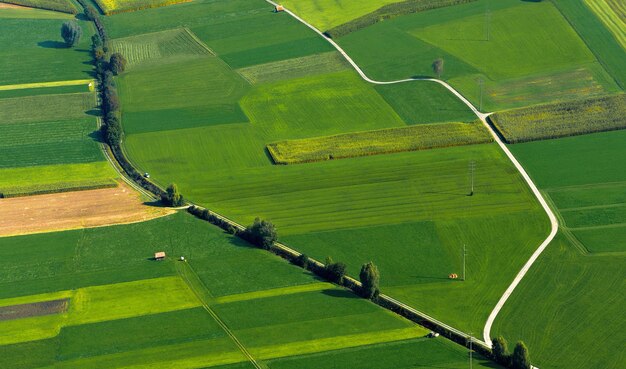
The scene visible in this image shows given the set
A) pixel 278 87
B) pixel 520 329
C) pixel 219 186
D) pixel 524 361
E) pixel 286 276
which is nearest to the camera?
pixel 524 361

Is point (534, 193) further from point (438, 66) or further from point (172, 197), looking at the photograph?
point (172, 197)

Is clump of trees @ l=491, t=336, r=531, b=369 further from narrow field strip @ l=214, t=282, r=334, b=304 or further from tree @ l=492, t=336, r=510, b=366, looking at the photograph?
narrow field strip @ l=214, t=282, r=334, b=304

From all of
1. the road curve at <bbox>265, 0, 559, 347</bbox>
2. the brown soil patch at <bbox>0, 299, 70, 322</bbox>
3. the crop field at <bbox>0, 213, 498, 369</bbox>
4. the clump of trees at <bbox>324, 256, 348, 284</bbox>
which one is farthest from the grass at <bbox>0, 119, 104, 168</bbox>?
the clump of trees at <bbox>324, 256, 348, 284</bbox>

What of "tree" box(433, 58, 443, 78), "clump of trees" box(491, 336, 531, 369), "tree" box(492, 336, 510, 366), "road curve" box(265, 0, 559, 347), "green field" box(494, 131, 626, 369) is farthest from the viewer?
"tree" box(433, 58, 443, 78)

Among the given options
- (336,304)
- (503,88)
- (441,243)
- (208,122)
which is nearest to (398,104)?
(503,88)

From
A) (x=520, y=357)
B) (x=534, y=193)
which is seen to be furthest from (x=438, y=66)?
(x=520, y=357)

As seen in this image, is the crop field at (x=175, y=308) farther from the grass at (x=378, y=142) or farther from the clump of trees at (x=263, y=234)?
the grass at (x=378, y=142)

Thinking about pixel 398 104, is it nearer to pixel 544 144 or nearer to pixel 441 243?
pixel 544 144
